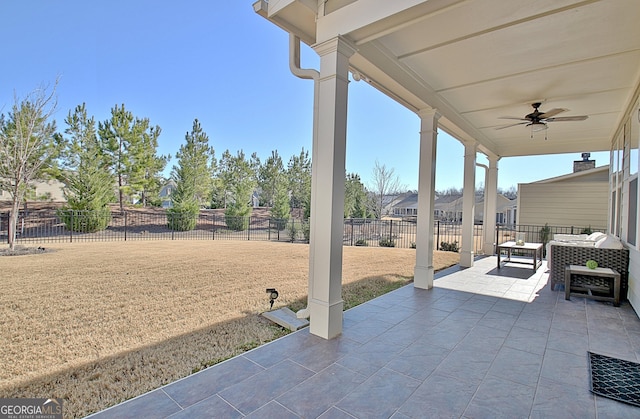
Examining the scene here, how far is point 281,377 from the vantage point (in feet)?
6.82

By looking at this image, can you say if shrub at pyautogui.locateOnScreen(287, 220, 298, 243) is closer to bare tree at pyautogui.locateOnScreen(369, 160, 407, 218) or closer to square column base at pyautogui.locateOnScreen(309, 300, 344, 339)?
bare tree at pyautogui.locateOnScreen(369, 160, 407, 218)

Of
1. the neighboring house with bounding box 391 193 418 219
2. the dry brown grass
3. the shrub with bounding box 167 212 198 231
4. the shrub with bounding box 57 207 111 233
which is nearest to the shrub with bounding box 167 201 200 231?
the shrub with bounding box 167 212 198 231

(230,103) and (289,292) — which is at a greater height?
(230,103)

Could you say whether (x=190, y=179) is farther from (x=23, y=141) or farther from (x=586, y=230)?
(x=586, y=230)

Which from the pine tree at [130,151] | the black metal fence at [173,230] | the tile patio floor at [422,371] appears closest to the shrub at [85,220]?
the black metal fence at [173,230]

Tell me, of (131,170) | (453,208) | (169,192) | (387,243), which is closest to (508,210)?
(453,208)

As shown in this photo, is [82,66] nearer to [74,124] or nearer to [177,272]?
[74,124]

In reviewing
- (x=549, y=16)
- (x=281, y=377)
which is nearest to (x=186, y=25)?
(x=549, y=16)

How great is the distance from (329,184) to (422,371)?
165 centimetres

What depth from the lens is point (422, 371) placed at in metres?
2.21

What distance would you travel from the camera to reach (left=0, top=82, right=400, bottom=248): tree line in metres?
8.67

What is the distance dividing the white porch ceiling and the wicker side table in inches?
96.2

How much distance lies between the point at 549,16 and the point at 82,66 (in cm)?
1354

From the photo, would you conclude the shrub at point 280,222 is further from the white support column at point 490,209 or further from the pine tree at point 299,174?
the white support column at point 490,209
